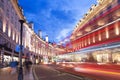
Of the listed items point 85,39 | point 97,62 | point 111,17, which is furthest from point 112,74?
point 85,39

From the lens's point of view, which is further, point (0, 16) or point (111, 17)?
point (0, 16)

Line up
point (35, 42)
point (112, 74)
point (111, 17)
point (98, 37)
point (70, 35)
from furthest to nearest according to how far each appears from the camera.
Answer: point (35, 42), point (70, 35), point (98, 37), point (111, 17), point (112, 74)

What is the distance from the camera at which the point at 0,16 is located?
48.5 m

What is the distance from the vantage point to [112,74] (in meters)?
22.7

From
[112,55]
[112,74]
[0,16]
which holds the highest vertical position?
[0,16]

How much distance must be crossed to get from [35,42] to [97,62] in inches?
3990

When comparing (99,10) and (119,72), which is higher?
(99,10)

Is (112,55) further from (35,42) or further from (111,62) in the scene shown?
(35,42)

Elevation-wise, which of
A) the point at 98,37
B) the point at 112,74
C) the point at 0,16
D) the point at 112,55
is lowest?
the point at 112,74

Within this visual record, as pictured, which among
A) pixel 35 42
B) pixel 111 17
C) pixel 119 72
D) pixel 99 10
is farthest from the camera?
pixel 35 42

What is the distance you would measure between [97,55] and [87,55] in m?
4.22

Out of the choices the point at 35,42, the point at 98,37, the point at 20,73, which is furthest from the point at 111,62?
the point at 35,42

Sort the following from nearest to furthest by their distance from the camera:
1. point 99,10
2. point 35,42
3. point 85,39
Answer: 1. point 85,39
2. point 99,10
3. point 35,42

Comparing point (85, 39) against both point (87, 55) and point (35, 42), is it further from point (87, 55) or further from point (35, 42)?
point (35, 42)
